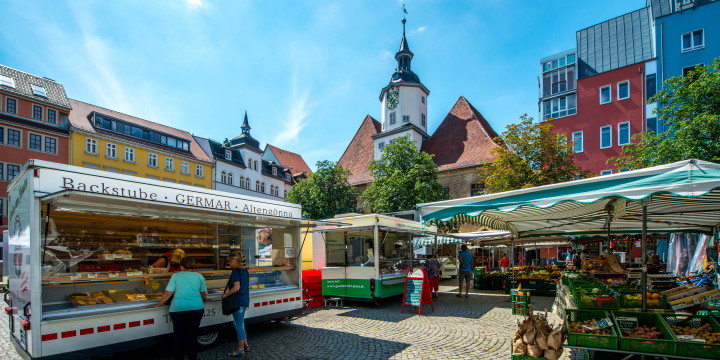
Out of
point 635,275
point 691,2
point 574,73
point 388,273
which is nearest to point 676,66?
point 691,2

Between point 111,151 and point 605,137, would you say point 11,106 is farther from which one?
point 605,137

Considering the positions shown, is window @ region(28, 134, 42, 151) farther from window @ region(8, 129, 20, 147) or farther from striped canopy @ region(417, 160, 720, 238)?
striped canopy @ region(417, 160, 720, 238)

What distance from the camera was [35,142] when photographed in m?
29.1

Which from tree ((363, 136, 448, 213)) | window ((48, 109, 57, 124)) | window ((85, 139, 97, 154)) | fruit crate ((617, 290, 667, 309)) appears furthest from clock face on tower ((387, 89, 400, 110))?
fruit crate ((617, 290, 667, 309))

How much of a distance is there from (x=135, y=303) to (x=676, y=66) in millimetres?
30896

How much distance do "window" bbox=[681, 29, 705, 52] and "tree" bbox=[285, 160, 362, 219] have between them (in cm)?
2466

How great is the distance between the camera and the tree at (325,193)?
33.8 metres

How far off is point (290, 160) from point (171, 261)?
52.4 metres

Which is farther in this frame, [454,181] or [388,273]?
[454,181]

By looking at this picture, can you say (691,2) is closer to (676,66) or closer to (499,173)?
(676,66)

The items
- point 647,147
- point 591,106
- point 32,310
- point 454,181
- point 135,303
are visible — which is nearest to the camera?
point 32,310

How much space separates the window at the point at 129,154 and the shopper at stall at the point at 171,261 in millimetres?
30611

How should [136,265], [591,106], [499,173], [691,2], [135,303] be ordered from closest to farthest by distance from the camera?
[135,303]
[136,265]
[499,173]
[691,2]
[591,106]

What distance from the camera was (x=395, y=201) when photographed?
1144 inches
